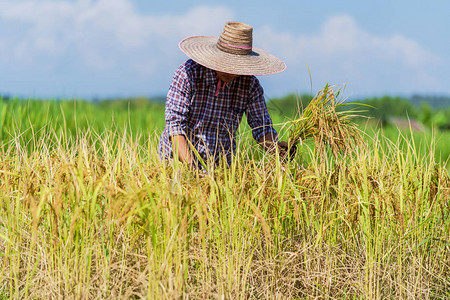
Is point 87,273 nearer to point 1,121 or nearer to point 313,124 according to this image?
point 313,124

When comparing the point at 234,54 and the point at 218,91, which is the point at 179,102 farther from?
the point at 234,54

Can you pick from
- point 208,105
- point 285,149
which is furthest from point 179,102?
point 285,149

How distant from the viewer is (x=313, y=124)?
2557 mm

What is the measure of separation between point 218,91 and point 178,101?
0.30 metres

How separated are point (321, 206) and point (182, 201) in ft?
2.50

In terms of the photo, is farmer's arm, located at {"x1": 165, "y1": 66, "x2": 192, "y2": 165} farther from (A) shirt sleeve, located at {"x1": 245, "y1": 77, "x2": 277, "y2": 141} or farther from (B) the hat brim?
(A) shirt sleeve, located at {"x1": 245, "y1": 77, "x2": 277, "y2": 141}

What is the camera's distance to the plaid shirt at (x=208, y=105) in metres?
3.03

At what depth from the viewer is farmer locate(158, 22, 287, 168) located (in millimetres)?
2984

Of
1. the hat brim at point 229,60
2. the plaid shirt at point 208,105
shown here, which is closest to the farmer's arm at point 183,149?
the plaid shirt at point 208,105

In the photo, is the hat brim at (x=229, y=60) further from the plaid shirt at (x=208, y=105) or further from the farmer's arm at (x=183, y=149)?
the farmer's arm at (x=183, y=149)

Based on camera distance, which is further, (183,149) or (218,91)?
(218,91)

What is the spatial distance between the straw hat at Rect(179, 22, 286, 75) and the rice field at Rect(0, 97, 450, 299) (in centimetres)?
63

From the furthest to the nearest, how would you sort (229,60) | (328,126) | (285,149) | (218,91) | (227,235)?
(218,91) < (229,60) < (285,149) < (328,126) < (227,235)

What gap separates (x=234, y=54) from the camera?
3080mm
